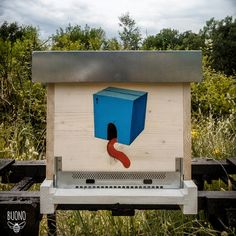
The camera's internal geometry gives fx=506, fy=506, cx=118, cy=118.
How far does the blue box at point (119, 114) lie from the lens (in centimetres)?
249

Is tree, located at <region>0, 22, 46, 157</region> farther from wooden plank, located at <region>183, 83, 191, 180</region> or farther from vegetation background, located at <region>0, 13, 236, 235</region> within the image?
wooden plank, located at <region>183, 83, 191, 180</region>

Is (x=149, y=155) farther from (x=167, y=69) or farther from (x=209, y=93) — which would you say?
(x=209, y=93)

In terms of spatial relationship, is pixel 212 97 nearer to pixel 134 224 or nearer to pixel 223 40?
pixel 134 224

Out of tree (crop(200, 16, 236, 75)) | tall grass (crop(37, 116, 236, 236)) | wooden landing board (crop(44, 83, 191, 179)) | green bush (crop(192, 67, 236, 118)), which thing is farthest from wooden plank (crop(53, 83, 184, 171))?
tree (crop(200, 16, 236, 75))

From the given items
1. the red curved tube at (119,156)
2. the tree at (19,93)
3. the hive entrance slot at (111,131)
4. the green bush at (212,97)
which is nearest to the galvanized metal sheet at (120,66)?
the hive entrance slot at (111,131)

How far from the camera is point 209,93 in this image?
816 cm

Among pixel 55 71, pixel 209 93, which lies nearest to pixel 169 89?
pixel 55 71

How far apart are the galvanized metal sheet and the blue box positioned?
0.28 ft

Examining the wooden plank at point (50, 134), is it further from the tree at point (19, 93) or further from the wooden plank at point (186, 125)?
the tree at point (19, 93)

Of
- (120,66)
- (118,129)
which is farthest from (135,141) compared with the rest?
(120,66)

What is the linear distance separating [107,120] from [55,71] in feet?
1.16

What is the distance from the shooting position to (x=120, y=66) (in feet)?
8.02

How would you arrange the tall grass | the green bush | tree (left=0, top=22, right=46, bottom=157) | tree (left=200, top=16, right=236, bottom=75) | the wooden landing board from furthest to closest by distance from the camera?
tree (left=200, top=16, right=236, bottom=75), the green bush, tree (left=0, top=22, right=46, bottom=157), the tall grass, the wooden landing board

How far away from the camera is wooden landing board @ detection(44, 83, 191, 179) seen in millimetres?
2541
